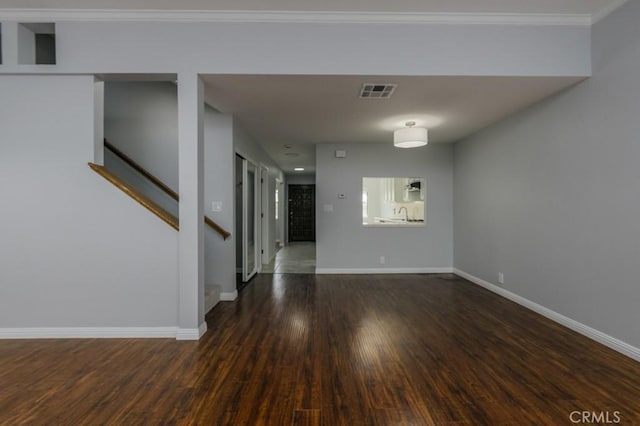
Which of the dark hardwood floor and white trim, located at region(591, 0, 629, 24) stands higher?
white trim, located at region(591, 0, 629, 24)

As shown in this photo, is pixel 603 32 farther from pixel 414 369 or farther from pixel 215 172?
pixel 215 172

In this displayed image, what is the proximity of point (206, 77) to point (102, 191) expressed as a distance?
1388 mm

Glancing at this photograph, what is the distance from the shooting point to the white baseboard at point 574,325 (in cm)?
242

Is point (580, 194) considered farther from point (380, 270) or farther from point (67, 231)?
point (67, 231)

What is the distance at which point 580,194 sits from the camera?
2.91 meters

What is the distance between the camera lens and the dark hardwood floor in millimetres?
1730

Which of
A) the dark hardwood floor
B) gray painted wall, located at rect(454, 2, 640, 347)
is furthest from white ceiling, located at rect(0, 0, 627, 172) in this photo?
the dark hardwood floor

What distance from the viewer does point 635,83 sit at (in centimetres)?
238

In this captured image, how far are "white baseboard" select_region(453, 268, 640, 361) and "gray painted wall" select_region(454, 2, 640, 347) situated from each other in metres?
0.05

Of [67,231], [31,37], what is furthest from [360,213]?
[31,37]

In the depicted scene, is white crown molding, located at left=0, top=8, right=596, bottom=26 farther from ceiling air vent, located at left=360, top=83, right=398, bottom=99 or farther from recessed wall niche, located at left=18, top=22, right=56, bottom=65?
ceiling air vent, located at left=360, top=83, right=398, bottom=99

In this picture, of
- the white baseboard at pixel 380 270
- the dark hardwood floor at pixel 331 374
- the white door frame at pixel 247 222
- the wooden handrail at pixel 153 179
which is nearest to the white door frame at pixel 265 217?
the white door frame at pixel 247 222

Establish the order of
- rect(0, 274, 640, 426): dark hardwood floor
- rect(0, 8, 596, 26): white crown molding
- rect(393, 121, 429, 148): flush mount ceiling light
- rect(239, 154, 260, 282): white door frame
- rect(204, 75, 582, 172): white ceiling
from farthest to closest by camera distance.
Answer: rect(239, 154, 260, 282): white door frame → rect(393, 121, 429, 148): flush mount ceiling light → rect(204, 75, 582, 172): white ceiling → rect(0, 8, 596, 26): white crown molding → rect(0, 274, 640, 426): dark hardwood floor

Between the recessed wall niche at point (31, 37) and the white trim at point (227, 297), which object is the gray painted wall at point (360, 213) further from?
the recessed wall niche at point (31, 37)
